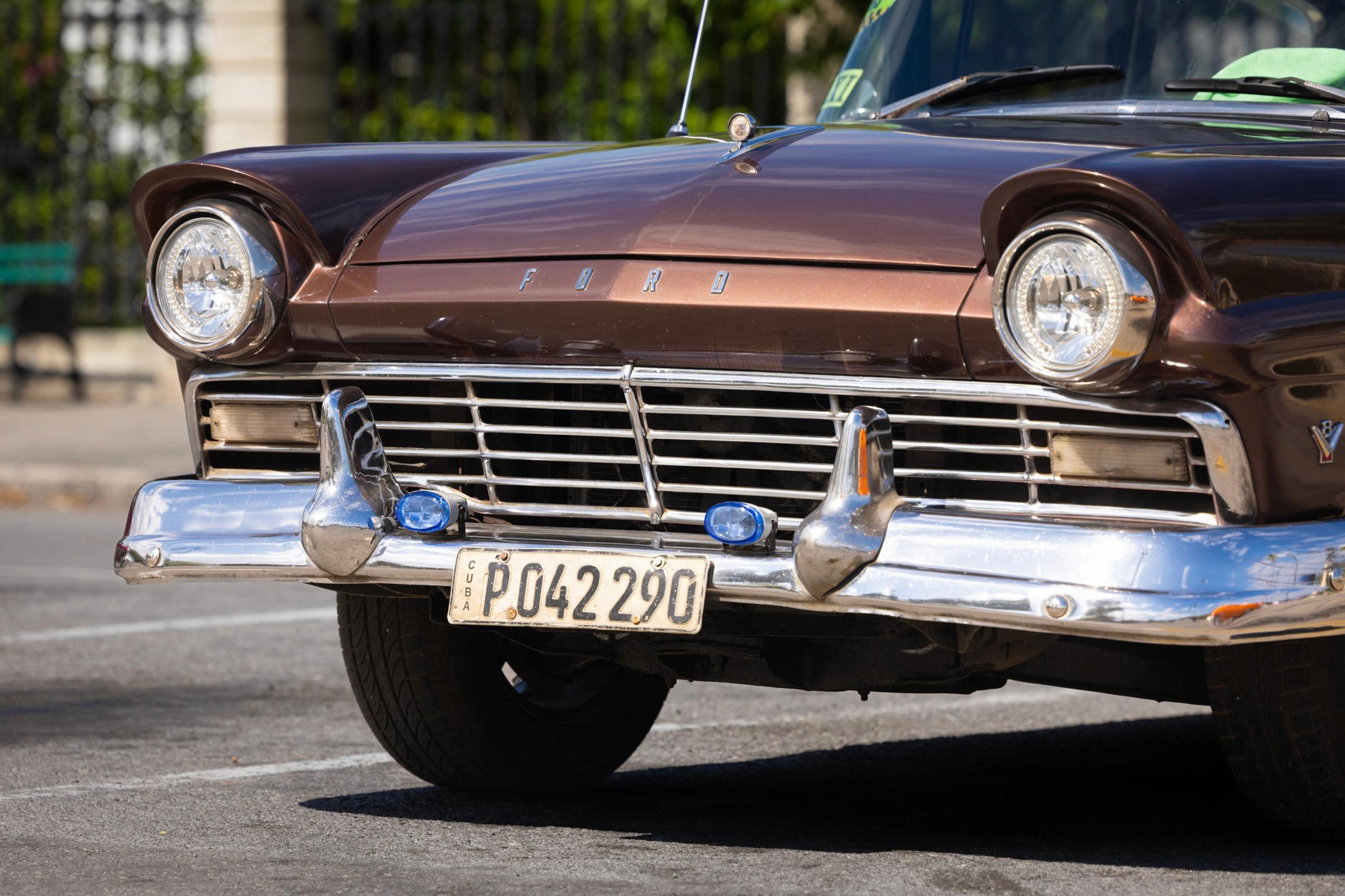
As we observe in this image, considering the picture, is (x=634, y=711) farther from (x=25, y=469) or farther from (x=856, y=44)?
(x=25, y=469)

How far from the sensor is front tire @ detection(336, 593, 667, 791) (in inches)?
162

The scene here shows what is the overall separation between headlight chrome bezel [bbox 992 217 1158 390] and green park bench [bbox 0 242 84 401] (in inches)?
496

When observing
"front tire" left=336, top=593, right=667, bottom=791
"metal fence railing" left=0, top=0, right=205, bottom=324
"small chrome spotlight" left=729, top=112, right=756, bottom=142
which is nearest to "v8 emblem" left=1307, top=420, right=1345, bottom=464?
"small chrome spotlight" left=729, top=112, right=756, bottom=142

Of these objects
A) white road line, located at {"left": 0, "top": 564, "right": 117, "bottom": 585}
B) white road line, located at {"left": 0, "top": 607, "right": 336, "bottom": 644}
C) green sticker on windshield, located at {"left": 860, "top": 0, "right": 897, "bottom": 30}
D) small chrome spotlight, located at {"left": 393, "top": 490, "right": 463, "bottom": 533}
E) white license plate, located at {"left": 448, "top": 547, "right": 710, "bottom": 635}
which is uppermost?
green sticker on windshield, located at {"left": 860, "top": 0, "right": 897, "bottom": 30}

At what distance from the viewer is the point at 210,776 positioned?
4.41 meters

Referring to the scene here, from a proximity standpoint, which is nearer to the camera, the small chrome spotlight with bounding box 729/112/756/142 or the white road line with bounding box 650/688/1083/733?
the small chrome spotlight with bounding box 729/112/756/142

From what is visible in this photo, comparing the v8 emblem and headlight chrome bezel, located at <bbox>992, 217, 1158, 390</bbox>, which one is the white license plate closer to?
headlight chrome bezel, located at <bbox>992, 217, 1158, 390</bbox>

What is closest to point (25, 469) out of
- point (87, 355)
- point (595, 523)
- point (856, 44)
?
point (87, 355)

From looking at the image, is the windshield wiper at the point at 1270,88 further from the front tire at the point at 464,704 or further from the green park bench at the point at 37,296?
the green park bench at the point at 37,296

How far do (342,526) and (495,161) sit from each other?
0.96 meters

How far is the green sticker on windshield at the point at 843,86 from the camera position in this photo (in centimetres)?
472

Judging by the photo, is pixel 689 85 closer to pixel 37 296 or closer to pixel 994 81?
pixel 994 81

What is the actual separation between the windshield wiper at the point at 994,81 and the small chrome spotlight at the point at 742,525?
1373mm

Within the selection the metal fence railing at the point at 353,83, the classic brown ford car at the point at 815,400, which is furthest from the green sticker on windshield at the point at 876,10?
the metal fence railing at the point at 353,83
